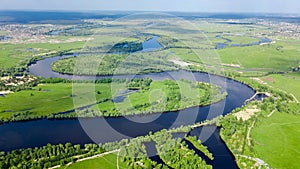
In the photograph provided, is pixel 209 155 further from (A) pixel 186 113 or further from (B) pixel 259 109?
(B) pixel 259 109

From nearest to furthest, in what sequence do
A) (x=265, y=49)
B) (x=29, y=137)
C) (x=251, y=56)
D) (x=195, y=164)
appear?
1. (x=195, y=164)
2. (x=29, y=137)
3. (x=251, y=56)
4. (x=265, y=49)

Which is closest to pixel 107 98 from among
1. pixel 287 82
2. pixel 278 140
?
pixel 278 140

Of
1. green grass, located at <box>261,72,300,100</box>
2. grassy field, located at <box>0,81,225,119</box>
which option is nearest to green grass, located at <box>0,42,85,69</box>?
grassy field, located at <box>0,81,225,119</box>

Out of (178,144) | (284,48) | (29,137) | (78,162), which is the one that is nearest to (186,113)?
(178,144)

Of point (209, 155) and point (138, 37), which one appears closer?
point (209, 155)

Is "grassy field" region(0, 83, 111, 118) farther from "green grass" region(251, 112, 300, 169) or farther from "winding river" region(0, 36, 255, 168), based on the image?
"green grass" region(251, 112, 300, 169)

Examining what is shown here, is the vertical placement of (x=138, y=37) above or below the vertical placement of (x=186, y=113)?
above
